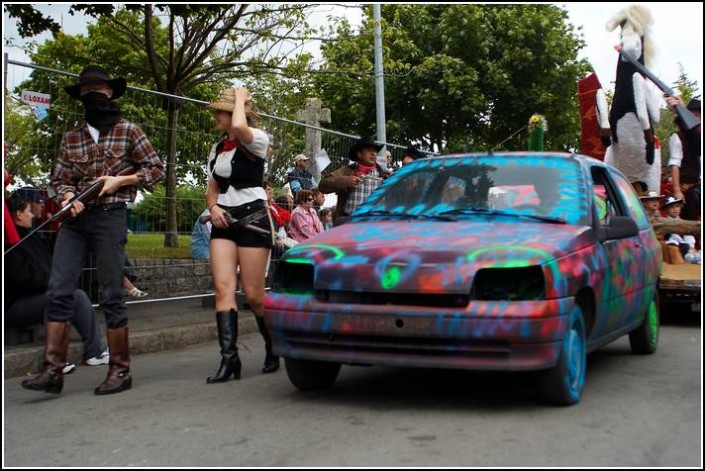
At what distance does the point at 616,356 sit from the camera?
693cm

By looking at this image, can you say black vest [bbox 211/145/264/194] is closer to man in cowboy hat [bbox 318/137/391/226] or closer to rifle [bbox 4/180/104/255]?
rifle [bbox 4/180/104/255]

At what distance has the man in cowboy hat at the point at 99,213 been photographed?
5.51m

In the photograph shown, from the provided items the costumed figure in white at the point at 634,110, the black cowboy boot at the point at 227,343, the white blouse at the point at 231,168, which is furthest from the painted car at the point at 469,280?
the costumed figure in white at the point at 634,110

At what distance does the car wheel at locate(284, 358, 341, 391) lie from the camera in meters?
5.34

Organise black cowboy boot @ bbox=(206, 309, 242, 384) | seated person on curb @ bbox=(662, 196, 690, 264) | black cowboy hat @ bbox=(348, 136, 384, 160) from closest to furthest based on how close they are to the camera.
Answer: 1. black cowboy boot @ bbox=(206, 309, 242, 384)
2. black cowboy hat @ bbox=(348, 136, 384, 160)
3. seated person on curb @ bbox=(662, 196, 690, 264)

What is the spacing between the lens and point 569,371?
4.85 metres

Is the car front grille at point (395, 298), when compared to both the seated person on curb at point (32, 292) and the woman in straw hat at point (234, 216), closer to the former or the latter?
the woman in straw hat at point (234, 216)

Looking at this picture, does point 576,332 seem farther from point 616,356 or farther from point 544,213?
point 616,356

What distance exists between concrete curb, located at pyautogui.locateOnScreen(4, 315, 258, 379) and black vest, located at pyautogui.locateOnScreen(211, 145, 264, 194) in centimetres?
195

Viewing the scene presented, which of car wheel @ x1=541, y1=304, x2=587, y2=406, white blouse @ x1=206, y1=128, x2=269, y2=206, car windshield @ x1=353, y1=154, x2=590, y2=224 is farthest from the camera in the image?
white blouse @ x1=206, y1=128, x2=269, y2=206

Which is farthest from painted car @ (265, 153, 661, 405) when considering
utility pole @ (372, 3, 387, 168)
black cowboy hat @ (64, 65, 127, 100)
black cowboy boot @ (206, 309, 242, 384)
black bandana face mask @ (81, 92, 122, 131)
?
utility pole @ (372, 3, 387, 168)

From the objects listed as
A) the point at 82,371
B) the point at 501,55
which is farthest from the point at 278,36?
the point at 501,55

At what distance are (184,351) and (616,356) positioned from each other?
3.60 meters

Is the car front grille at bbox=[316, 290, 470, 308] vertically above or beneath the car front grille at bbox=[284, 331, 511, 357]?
above
